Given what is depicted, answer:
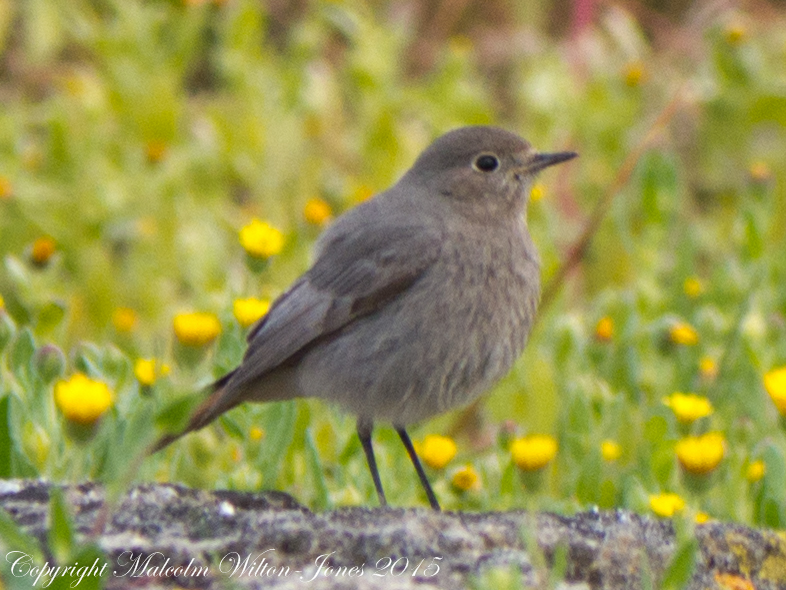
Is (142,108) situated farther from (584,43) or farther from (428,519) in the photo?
(428,519)

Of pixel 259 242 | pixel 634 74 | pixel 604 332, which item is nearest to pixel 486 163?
pixel 259 242

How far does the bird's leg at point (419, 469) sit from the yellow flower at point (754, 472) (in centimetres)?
110

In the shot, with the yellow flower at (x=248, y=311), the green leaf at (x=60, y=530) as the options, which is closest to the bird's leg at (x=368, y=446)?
the yellow flower at (x=248, y=311)

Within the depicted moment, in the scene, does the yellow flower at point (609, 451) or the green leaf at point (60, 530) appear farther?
the yellow flower at point (609, 451)

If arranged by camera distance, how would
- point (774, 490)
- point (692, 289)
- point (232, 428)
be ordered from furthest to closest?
point (692, 289) → point (232, 428) → point (774, 490)

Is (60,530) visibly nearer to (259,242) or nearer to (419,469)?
(419,469)

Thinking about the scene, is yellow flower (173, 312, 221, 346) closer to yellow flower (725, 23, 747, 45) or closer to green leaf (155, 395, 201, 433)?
green leaf (155, 395, 201, 433)

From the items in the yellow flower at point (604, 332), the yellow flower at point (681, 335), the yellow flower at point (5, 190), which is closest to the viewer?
the yellow flower at point (681, 335)

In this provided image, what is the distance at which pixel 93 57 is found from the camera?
342 inches

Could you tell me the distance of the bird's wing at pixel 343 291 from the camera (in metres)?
3.79

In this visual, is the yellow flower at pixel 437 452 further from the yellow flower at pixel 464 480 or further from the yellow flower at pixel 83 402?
the yellow flower at pixel 83 402

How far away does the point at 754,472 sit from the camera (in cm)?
388

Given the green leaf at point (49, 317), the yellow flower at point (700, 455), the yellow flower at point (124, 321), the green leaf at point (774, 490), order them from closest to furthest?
the yellow flower at point (700, 455), the green leaf at point (774, 490), the green leaf at point (49, 317), the yellow flower at point (124, 321)

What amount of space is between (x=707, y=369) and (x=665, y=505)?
60.1 inches
